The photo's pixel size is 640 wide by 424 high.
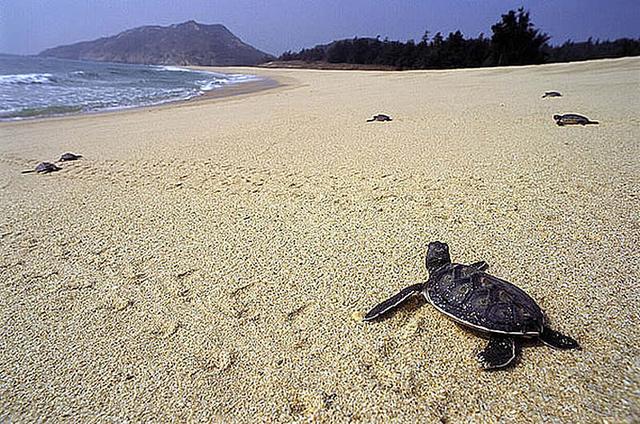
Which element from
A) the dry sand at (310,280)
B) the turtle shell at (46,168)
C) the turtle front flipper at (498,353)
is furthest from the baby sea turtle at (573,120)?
the turtle shell at (46,168)

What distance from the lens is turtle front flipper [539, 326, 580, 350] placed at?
5.74ft

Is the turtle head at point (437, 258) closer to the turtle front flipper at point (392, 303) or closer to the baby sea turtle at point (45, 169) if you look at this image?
the turtle front flipper at point (392, 303)

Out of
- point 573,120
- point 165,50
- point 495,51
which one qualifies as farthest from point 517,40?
point 165,50

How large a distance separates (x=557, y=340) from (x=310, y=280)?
1.34 metres

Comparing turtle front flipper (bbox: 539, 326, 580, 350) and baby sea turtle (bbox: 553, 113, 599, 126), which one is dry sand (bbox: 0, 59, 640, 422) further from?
baby sea turtle (bbox: 553, 113, 599, 126)

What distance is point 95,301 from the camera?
2.31m

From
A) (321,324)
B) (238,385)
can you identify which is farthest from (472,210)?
(238,385)

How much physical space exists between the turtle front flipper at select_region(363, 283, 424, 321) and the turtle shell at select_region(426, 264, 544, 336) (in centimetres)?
8

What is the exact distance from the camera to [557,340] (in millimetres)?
1772

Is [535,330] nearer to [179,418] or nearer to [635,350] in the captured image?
[635,350]

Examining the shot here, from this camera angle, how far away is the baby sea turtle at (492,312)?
1.73 meters

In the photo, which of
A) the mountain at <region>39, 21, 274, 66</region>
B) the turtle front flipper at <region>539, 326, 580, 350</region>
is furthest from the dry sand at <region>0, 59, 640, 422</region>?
the mountain at <region>39, 21, 274, 66</region>

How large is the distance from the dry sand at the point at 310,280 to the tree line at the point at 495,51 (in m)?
37.7

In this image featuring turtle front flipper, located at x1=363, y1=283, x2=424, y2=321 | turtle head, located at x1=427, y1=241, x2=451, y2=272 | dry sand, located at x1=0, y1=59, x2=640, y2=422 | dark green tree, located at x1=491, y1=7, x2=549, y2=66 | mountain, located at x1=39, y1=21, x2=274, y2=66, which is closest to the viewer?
dry sand, located at x1=0, y1=59, x2=640, y2=422
